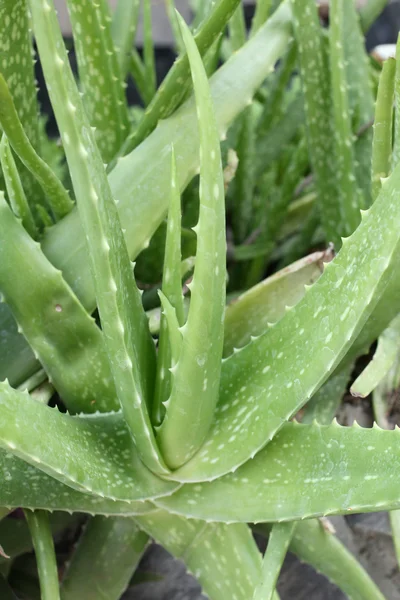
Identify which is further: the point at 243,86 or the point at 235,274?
the point at 235,274

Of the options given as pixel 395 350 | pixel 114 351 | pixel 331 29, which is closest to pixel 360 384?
pixel 395 350

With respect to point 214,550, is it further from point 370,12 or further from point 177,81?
point 370,12

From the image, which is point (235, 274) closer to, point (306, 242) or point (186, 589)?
point (306, 242)

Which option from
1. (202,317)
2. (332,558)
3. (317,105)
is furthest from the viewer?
(317,105)

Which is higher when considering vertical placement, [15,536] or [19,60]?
[19,60]

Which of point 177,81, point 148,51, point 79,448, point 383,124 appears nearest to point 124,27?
point 148,51

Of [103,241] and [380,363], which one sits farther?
[380,363]

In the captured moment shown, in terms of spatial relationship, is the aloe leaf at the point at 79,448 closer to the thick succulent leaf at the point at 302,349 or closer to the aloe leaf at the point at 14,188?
the thick succulent leaf at the point at 302,349

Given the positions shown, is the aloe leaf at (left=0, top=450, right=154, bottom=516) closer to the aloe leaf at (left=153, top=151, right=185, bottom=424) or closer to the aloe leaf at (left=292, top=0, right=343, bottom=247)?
the aloe leaf at (left=153, top=151, right=185, bottom=424)
